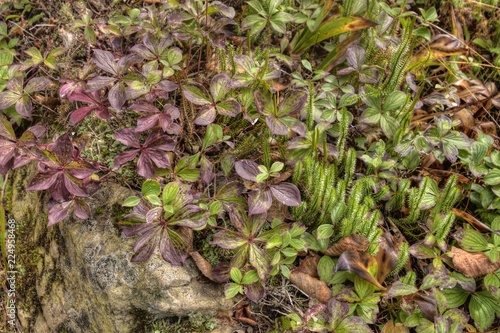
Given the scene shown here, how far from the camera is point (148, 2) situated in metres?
2.80

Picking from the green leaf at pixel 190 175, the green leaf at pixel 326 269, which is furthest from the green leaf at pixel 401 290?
the green leaf at pixel 190 175

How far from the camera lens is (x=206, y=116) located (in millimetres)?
2123

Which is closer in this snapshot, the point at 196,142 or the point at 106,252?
the point at 106,252

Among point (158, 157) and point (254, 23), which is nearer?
point (158, 157)

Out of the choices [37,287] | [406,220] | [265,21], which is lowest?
[37,287]

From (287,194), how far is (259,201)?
0.12m

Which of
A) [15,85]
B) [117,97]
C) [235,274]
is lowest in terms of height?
[235,274]

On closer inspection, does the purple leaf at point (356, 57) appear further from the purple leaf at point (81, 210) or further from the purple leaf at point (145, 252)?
the purple leaf at point (81, 210)

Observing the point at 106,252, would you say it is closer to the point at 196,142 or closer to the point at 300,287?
the point at 196,142

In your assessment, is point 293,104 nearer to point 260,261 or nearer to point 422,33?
point 260,261

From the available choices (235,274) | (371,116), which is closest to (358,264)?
(235,274)

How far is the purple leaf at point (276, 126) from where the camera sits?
206cm

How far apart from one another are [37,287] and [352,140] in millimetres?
1772

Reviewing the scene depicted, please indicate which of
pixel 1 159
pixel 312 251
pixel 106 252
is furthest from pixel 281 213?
pixel 1 159
